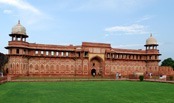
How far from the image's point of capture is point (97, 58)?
43.5 metres

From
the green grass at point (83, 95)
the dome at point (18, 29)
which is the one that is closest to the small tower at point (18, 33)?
the dome at point (18, 29)

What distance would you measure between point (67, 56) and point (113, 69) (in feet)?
30.7

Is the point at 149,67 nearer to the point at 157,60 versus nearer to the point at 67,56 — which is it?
the point at 157,60

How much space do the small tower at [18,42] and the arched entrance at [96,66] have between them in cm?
1199

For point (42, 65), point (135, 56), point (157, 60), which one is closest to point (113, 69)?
point (135, 56)

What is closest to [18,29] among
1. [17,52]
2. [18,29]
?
[18,29]

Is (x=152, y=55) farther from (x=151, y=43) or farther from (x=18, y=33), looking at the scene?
(x=18, y=33)

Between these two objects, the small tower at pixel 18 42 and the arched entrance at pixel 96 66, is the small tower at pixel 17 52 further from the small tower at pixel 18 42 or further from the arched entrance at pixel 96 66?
the arched entrance at pixel 96 66

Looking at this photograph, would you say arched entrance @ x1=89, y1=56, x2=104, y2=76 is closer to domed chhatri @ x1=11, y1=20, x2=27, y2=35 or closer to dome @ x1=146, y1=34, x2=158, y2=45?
dome @ x1=146, y1=34, x2=158, y2=45

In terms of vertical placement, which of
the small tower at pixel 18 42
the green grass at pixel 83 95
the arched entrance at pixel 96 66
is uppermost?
the small tower at pixel 18 42

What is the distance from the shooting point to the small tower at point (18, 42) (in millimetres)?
36750

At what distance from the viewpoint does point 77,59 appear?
41.6 meters

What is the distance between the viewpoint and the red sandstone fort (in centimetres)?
3712

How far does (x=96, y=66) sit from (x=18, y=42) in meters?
14.4
